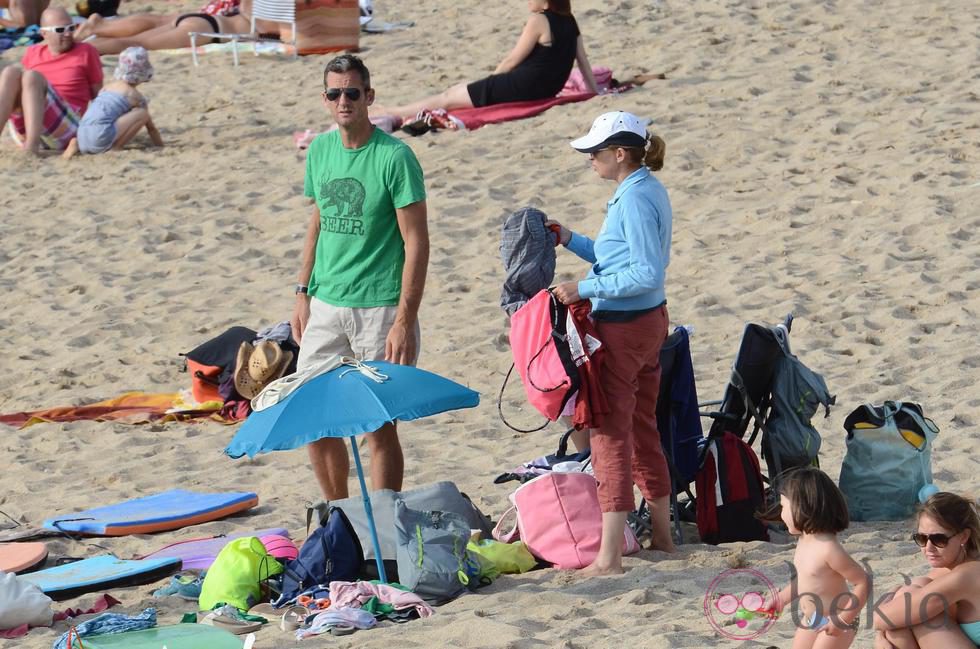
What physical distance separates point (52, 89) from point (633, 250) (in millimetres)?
7676

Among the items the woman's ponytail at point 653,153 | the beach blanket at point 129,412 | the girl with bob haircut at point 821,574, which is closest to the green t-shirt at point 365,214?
the woman's ponytail at point 653,153

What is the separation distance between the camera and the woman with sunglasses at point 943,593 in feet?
11.6

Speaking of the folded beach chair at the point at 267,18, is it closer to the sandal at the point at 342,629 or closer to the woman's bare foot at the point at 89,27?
the woman's bare foot at the point at 89,27

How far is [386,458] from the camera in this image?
4977 millimetres

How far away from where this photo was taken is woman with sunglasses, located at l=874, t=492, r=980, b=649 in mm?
3551

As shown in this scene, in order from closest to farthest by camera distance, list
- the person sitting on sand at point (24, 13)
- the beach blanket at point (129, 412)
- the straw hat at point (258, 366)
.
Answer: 1. the straw hat at point (258, 366)
2. the beach blanket at point (129, 412)
3. the person sitting on sand at point (24, 13)

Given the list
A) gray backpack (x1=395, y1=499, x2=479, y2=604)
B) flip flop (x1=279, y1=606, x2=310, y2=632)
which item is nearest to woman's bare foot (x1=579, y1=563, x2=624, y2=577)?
gray backpack (x1=395, y1=499, x2=479, y2=604)

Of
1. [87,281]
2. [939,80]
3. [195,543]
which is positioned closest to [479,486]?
[195,543]

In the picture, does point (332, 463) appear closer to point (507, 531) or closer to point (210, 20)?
point (507, 531)

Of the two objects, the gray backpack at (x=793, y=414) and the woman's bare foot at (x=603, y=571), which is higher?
the gray backpack at (x=793, y=414)

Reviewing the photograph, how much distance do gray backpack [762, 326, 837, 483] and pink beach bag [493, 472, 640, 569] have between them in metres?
0.70

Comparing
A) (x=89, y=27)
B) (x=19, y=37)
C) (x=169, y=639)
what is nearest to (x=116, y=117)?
(x=89, y=27)

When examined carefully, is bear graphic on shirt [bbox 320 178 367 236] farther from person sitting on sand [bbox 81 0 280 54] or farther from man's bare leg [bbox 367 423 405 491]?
person sitting on sand [bbox 81 0 280 54]

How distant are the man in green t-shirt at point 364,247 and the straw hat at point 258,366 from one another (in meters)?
1.89
